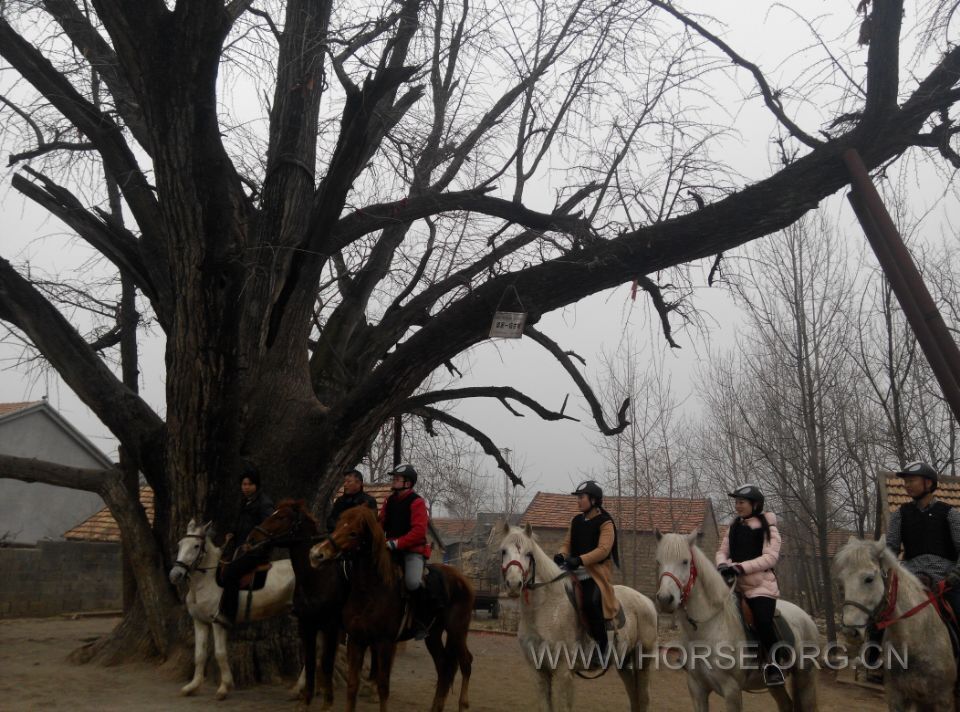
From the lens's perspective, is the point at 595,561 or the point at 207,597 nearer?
the point at 595,561

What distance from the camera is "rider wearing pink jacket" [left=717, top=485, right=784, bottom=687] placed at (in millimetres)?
6809

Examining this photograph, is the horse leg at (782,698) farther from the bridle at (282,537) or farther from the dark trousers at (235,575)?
the dark trousers at (235,575)

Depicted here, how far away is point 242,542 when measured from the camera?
851 centimetres

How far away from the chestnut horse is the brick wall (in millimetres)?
12169

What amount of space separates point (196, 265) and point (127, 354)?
5024 millimetres

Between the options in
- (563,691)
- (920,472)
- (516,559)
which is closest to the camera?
(920,472)

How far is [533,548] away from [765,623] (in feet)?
6.95

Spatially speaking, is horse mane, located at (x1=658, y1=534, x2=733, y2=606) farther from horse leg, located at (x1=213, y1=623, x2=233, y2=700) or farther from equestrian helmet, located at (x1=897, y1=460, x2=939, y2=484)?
horse leg, located at (x1=213, y1=623, x2=233, y2=700)

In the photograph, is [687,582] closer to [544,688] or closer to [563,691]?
[563,691]

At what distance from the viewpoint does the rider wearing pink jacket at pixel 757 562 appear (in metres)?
6.81

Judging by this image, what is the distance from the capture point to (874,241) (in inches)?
266

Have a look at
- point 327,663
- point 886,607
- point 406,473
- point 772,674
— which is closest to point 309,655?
point 327,663

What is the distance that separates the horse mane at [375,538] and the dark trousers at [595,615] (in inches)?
73.3

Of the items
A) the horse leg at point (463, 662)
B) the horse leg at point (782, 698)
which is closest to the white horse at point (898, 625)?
the horse leg at point (782, 698)
